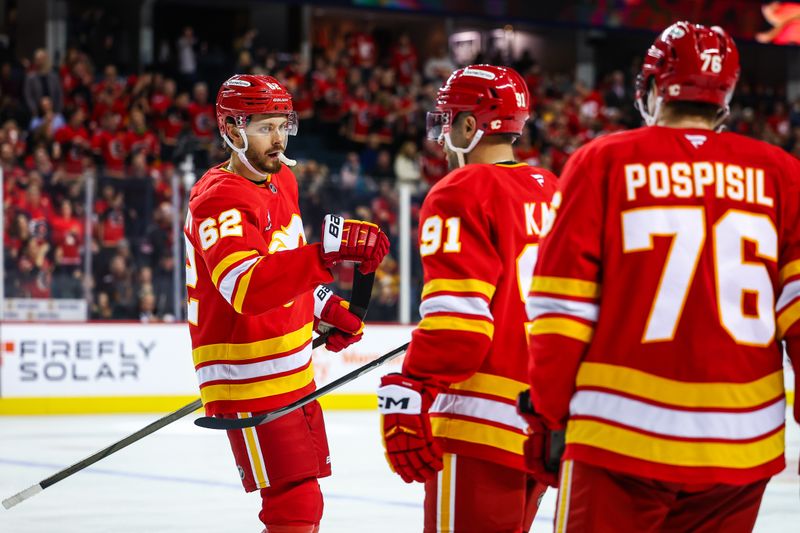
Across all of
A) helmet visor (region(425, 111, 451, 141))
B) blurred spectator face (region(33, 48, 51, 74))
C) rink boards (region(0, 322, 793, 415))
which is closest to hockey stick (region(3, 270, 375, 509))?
helmet visor (region(425, 111, 451, 141))

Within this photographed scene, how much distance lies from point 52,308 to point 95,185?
0.99m

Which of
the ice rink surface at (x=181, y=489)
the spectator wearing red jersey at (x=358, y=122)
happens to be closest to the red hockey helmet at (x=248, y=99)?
the ice rink surface at (x=181, y=489)

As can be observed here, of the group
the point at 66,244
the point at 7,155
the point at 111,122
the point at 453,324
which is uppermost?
the point at 453,324

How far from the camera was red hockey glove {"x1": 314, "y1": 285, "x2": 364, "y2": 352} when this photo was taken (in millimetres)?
4121

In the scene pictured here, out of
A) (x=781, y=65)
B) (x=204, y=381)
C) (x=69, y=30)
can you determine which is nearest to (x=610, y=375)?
(x=204, y=381)

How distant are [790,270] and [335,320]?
198 centimetres

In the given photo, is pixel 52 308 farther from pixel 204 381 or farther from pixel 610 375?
pixel 610 375

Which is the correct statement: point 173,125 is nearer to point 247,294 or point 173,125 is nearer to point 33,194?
point 33,194

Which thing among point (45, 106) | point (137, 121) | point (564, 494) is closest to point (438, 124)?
point (564, 494)

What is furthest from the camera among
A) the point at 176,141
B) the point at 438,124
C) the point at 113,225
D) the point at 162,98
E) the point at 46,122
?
the point at 162,98

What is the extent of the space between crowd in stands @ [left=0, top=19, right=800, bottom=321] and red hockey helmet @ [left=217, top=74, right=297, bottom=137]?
6.50m

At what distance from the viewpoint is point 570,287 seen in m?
2.29

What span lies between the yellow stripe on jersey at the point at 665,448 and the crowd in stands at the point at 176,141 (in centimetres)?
832

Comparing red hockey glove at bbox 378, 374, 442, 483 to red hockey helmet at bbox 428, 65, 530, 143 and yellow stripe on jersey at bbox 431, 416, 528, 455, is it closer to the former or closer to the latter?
yellow stripe on jersey at bbox 431, 416, 528, 455
